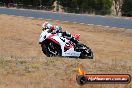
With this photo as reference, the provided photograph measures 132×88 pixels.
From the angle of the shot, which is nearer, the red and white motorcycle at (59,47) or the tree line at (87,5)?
the red and white motorcycle at (59,47)

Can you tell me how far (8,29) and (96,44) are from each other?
9193 mm

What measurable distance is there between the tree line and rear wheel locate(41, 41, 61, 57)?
42.9 meters

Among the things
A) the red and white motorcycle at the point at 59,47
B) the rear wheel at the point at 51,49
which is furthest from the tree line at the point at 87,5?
the rear wheel at the point at 51,49

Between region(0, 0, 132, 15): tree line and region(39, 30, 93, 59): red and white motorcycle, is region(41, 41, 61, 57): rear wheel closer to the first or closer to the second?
region(39, 30, 93, 59): red and white motorcycle

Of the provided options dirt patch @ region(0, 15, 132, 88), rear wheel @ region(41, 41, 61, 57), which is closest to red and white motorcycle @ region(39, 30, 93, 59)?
rear wheel @ region(41, 41, 61, 57)

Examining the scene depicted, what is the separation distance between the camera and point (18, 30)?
36906 mm

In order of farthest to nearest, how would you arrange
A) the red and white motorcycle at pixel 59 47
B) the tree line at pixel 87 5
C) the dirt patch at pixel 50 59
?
1. the tree line at pixel 87 5
2. the red and white motorcycle at pixel 59 47
3. the dirt patch at pixel 50 59

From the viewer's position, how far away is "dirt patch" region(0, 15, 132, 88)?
421 inches

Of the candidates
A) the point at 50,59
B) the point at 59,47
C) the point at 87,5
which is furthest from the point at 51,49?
the point at 87,5

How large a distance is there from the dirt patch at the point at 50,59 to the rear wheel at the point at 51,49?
0.43 m

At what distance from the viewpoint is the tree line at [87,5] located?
201 ft

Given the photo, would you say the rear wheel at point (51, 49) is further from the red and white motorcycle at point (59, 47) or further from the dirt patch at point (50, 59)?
the dirt patch at point (50, 59)

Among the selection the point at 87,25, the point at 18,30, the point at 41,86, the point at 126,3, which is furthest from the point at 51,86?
the point at 126,3

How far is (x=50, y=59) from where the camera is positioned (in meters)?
14.3
